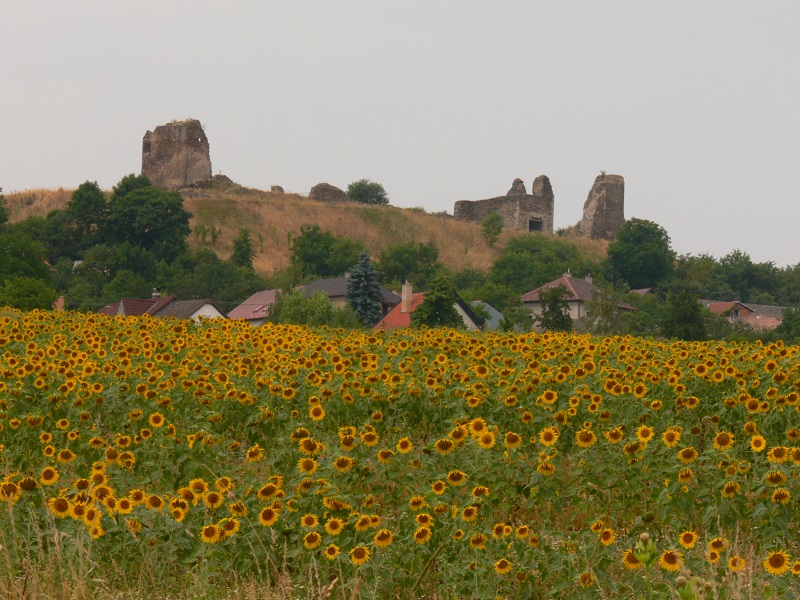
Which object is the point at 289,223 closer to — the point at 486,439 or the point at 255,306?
the point at 255,306

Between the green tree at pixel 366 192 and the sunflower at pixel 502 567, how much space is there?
112m

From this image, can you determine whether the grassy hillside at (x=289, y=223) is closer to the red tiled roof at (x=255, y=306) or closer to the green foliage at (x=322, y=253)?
the green foliage at (x=322, y=253)

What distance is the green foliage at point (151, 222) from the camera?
229 ft

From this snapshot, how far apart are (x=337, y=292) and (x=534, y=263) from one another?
66.1ft

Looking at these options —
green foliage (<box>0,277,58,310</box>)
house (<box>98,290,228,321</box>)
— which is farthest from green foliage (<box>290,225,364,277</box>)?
green foliage (<box>0,277,58,310</box>)

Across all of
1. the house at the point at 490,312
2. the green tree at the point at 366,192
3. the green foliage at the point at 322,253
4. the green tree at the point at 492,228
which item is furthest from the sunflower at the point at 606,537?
the green tree at the point at 366,192

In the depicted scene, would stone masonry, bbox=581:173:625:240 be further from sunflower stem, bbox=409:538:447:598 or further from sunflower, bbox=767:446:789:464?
sunflower stem, bbox=409:538:447:598

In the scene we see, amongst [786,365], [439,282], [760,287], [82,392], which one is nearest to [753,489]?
[786,365]

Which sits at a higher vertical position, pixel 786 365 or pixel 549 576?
pixel 786 365

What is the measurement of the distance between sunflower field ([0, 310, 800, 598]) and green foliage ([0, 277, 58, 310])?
2697 cm

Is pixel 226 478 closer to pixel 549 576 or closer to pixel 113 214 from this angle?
pixel 549 576

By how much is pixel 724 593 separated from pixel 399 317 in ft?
172

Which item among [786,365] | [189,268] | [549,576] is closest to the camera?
[549,576]

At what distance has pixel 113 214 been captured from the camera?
71.1m
